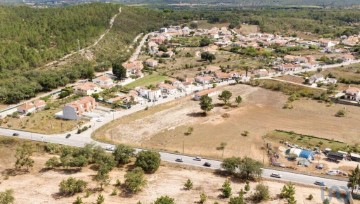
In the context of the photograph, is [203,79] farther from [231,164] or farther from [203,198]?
[203,198]

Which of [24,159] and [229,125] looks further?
[229,125]

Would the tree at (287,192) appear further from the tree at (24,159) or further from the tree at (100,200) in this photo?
the tree at (24,159)

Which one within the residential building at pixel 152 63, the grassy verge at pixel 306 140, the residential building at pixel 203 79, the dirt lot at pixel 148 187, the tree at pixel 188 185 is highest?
the residential building at pixel 152 63

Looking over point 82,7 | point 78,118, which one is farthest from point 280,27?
point 78,118

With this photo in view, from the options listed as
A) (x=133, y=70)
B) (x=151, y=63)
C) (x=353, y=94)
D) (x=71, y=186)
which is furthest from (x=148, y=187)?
(x=151, y=63)

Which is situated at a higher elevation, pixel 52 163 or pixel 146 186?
pixel 52 163

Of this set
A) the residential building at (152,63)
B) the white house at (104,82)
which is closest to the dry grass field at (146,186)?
the white house at (104,82)

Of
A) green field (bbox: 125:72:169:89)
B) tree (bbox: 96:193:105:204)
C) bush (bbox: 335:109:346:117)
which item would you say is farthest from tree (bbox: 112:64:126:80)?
tree (bbox: 96:193:105:204)
